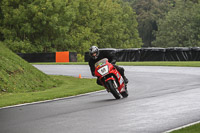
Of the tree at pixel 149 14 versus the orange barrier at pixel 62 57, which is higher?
the orange barrier at pixel 62 57

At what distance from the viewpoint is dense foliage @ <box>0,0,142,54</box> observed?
6246 cm

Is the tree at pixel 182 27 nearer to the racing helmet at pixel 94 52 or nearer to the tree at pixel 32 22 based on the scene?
the tree at pixel 32 22

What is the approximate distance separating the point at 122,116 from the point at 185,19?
83.9m

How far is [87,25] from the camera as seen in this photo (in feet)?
257

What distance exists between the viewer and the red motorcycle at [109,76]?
13406mm

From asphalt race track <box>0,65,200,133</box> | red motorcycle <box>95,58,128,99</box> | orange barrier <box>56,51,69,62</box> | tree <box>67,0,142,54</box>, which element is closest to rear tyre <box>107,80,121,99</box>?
red motorcycle <box>95,58,128,99</box>

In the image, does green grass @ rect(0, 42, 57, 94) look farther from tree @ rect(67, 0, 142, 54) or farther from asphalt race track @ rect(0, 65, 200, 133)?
tree @ rect(67, 0, 142, 54)

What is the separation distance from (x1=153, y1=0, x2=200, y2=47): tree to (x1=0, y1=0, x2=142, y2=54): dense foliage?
54.5ft

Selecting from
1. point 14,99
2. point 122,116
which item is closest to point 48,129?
point 122,116

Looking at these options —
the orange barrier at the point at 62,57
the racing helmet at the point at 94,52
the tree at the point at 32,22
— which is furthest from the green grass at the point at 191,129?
the tree at the point at 32,22

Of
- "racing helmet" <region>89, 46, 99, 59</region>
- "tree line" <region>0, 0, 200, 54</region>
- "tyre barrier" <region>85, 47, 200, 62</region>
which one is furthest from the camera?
"tree line" <region>0, 0, 200, 54</region>

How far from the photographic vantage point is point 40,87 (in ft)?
62.6

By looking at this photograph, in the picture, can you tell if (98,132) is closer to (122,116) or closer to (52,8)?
(122,116)

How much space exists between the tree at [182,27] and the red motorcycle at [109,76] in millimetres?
74838
